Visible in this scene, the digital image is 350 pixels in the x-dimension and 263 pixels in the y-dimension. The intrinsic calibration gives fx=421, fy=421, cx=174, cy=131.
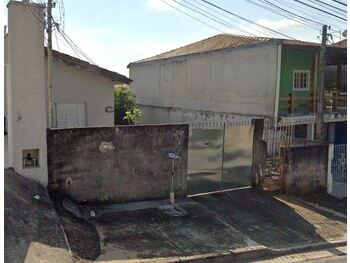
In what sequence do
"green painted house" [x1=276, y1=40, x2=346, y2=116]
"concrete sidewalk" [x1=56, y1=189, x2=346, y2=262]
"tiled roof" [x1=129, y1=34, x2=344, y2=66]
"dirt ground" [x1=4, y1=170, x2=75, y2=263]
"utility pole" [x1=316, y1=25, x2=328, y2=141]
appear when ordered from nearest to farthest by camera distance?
1. "dirt ground" [x1=4, y1=170, x2=75, y2=263]
2. "concrete sidewalk" [x1=56, y1=189, x2=346, y2=262]
3. "utility pole" [x1=316, y1=25, x2=328, y2=141]
4. "tiled roof" [x1=129, y1=34, x2=344, y2=66]
5. "green painted house" [x1=276, y1=40, x2=346, y2=116]

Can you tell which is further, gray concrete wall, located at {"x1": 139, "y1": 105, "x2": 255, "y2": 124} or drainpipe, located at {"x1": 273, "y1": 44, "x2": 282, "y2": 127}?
gray concrete wall, located at {"x1": 139, "y1": 105, "x2": 255, "y2": 124}

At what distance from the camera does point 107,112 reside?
15820 millimetres

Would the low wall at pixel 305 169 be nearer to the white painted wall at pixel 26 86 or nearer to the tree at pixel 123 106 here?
the white painted wall at pixel 26 86

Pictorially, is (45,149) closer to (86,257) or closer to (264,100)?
(86,257)

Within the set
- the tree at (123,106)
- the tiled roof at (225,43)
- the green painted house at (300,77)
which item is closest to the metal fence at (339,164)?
the green painted house at (300,77)

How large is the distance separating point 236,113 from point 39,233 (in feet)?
43.7

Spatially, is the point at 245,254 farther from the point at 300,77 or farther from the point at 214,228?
the point at 300,77

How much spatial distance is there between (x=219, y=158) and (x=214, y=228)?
3118 millimetres

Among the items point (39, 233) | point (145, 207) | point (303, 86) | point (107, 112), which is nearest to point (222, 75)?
point (303, 86)

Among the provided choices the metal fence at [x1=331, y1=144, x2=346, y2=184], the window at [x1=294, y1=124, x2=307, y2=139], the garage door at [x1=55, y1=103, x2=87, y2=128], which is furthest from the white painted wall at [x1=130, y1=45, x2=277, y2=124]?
the garage door at [x1=55, y1=103, x2=87, y2=128]

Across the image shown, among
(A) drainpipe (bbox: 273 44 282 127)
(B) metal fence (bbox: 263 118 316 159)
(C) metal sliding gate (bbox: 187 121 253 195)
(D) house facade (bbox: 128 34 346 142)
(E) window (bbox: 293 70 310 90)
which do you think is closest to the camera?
(C) metal sliding gate (bbox: 187 121 253 195)

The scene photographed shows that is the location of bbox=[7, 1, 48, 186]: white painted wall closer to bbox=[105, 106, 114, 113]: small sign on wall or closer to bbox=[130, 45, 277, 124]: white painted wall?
bbox=[105, 106, 114, 113]: small sign on wall

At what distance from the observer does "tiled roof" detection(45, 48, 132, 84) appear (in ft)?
47.1

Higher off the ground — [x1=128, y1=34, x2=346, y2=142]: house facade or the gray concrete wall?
[x1=128, y1=34, x2=346, y2=142]: house facade
